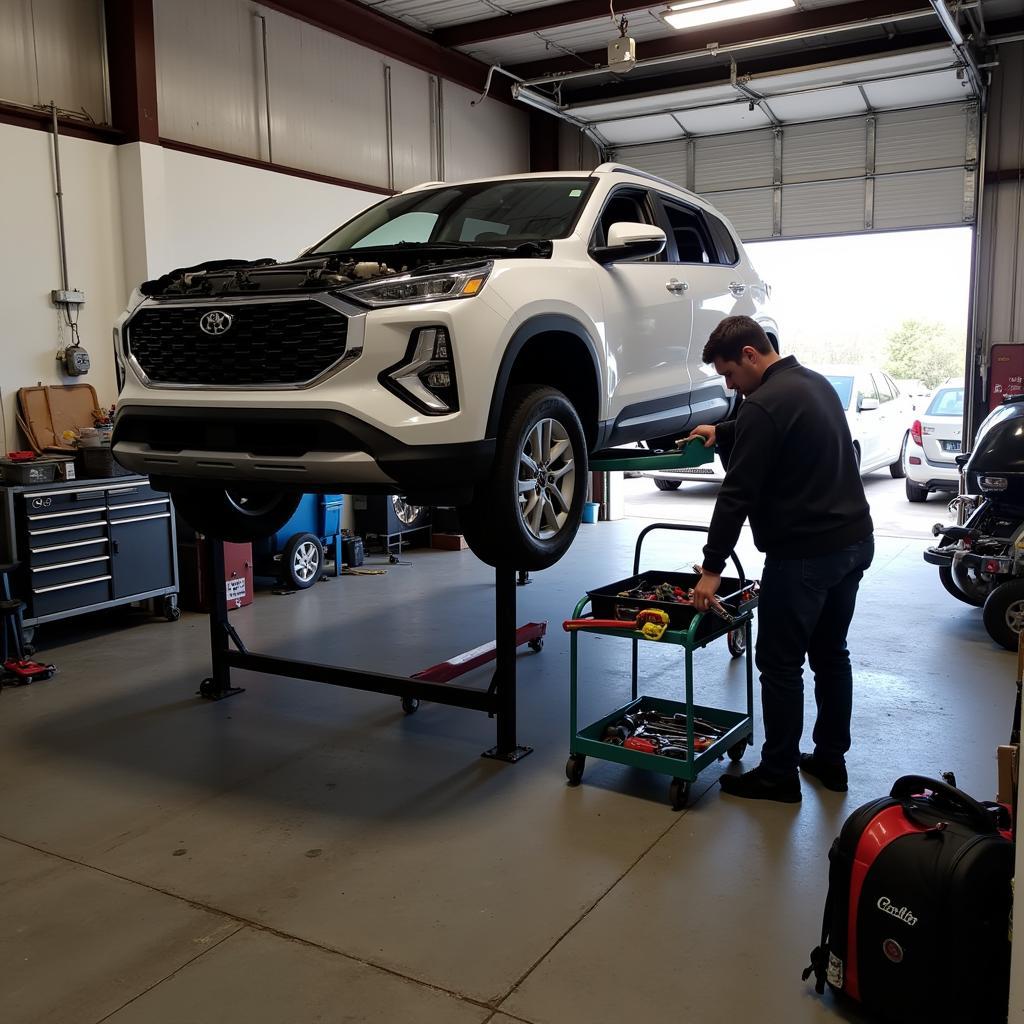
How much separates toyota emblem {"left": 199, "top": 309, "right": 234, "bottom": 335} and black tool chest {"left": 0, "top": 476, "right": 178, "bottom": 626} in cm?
265

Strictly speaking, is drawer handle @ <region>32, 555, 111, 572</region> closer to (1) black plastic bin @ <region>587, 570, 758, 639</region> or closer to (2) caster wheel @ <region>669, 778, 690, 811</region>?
(1) black plastic bin @ <region>587, 570, 758, 639</region>

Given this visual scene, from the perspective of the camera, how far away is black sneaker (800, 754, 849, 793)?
3.36 metres

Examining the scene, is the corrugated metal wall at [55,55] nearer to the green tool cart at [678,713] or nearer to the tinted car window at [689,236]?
the tinted car window at [689,236]

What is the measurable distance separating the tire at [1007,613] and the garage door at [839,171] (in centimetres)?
478

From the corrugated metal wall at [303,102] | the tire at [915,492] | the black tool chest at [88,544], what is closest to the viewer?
the black tool chest at [88,544]

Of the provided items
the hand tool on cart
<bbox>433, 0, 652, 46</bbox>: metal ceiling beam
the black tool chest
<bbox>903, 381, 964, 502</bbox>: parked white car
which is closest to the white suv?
the hand tool on cart

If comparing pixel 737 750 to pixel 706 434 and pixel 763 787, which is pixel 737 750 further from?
pixel 706 434

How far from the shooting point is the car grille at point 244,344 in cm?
287

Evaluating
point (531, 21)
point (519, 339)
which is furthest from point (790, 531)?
point (531, 21)

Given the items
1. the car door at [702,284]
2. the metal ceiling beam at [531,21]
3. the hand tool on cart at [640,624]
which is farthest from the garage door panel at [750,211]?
the hand tool on cart at [640,624]

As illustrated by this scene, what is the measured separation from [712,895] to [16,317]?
5.21 meters

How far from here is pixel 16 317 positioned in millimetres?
5766

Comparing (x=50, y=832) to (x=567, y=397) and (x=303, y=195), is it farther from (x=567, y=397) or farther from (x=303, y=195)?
(x=303, y=195)

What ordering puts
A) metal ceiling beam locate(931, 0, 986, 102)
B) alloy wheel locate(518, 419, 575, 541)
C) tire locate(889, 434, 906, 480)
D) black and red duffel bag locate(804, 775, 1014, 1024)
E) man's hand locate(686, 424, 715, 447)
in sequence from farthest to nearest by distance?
tire locate(889, 434, 906, 480)
metal ceiling beam locate(931, 0, 986, 102)
man's hand locate(686, 424, 715, 447)
alloy wheel locate(518, 419, 575, 541)
black and red duffel bag locate(804, 775, 1014, 1024)
